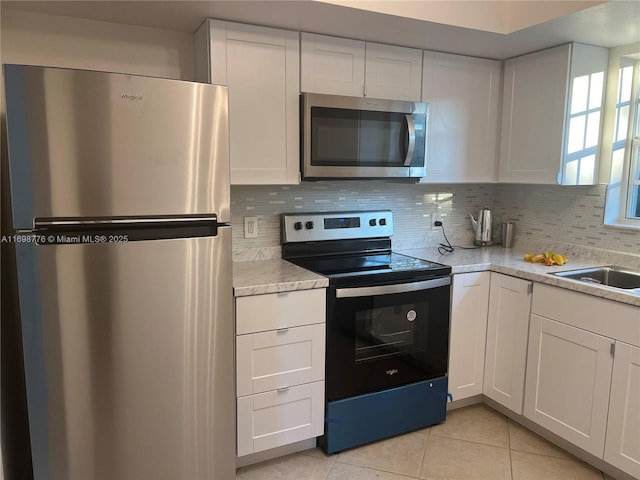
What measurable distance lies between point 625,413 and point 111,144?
233 centimetres

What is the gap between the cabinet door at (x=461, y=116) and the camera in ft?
8.96

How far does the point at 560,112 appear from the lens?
2.60 meters

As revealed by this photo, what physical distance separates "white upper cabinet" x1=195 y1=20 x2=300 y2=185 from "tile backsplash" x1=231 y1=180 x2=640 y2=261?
0.29m

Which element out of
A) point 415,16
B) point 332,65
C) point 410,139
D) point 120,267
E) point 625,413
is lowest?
point 625,413

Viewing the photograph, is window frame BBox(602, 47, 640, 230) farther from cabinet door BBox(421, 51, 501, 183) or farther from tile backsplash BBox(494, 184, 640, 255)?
cabinet door BBox(421, 51, 501, 183)

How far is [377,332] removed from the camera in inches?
94.0

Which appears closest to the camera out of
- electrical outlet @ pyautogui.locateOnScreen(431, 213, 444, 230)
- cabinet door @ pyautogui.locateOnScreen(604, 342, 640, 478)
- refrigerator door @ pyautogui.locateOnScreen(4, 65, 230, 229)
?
refrigerator door @ pyautogui.locateOnScreen(4, 65, 230, 229)

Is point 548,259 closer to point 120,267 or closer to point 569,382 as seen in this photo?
point 569,382

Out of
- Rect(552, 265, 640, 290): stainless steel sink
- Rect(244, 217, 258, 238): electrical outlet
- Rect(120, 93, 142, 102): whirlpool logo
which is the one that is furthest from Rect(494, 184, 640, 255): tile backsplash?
Rect(120, 93, 142, 102): whirlpool logo

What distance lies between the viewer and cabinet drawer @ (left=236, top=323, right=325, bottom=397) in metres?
2.12

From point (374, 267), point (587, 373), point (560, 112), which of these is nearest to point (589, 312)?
point (587, 373)

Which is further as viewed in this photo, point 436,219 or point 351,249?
point 436,219

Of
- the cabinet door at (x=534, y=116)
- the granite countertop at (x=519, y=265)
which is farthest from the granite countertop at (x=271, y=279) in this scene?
the cabinet door at (x=534, y=116)

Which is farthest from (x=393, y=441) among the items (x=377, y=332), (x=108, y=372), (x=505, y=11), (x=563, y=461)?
(x=505, y=11)
